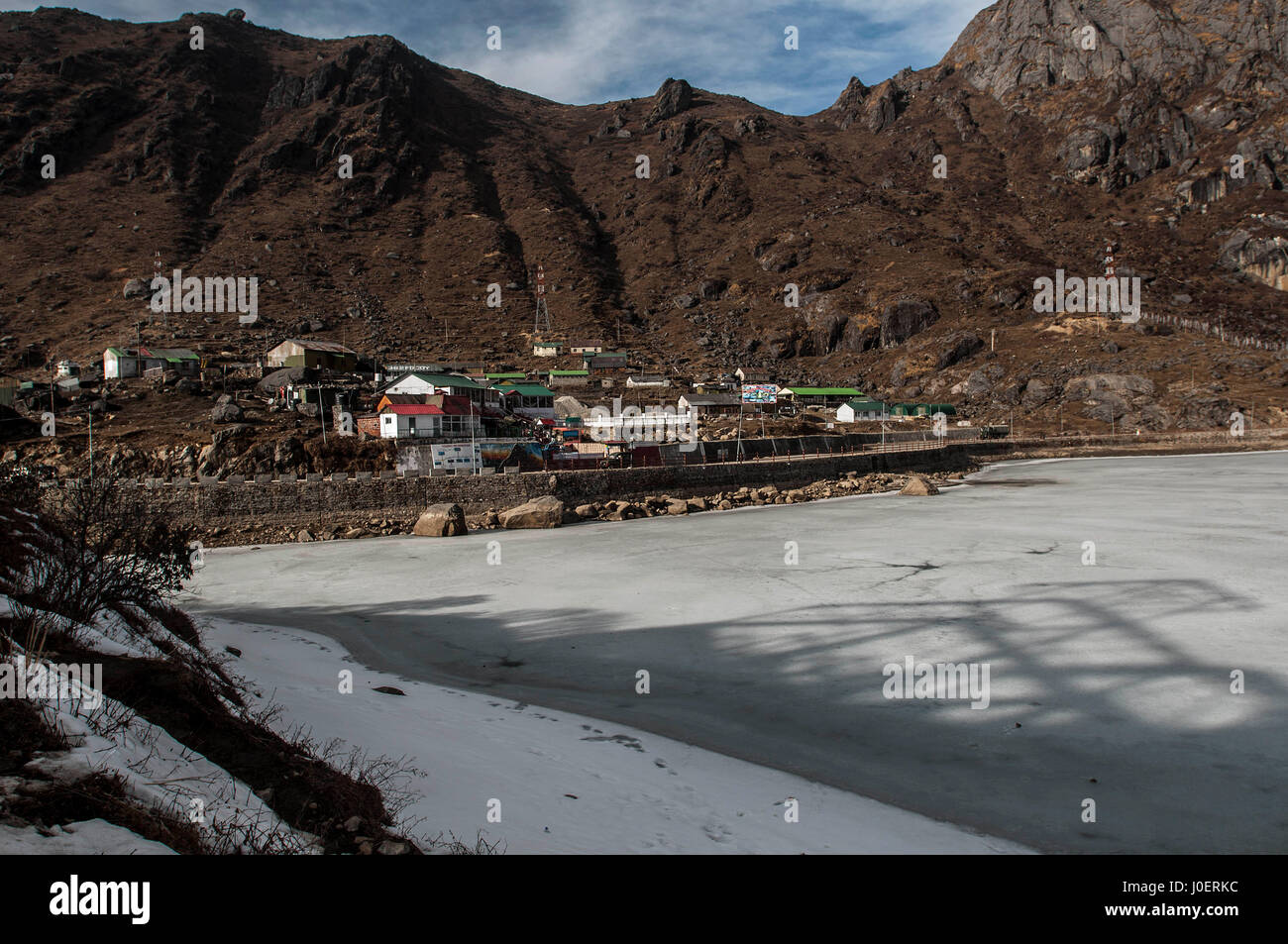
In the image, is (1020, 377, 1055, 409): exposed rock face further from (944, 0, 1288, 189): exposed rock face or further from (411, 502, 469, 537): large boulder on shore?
(944, 0, 1288, 189): exposed rock face

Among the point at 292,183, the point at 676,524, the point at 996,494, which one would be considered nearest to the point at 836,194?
the point at 292,183

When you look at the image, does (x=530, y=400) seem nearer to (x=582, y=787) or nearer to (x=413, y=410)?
(x=413, y=410)

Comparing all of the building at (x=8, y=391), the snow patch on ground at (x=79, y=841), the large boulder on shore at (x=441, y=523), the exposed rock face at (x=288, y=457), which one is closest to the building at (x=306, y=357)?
the building at (x=8, y=391)

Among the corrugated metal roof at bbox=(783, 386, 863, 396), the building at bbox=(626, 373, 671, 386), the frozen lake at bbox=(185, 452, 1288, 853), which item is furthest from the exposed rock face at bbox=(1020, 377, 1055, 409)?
the frozen lake at bbox=(185, 452, 1288, 853)

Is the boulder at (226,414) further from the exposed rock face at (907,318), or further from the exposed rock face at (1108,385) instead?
the exposed rock face at (907,318)

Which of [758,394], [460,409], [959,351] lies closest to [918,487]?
[758,394]

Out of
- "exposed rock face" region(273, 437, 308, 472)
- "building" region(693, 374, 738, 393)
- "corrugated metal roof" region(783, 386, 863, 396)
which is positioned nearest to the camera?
"exposed rock face" region(273, 437, 308, 472)
